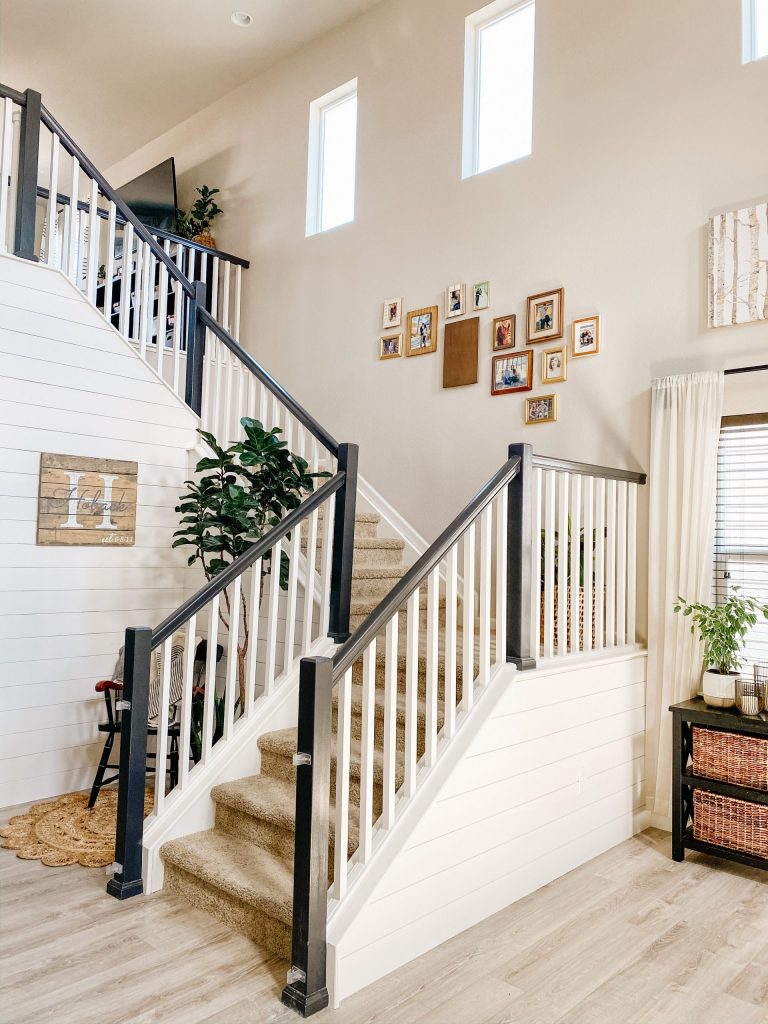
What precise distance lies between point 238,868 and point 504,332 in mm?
3447

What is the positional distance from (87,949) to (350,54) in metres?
6.31

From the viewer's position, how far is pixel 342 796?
242cm

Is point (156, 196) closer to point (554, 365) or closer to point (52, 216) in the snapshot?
point (52, 216)

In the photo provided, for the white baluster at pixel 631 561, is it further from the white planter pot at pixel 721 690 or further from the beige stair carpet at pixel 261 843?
the beige stair carpet at pixel 261 843

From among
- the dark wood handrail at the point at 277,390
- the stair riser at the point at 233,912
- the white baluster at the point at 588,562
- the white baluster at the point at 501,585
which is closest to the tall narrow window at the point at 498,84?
the dark wood handrail at the point at 277,390

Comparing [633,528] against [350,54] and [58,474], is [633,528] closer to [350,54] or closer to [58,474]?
[58,474]

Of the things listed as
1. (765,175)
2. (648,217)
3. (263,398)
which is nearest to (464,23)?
(648,217)

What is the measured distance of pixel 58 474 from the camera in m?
4.32

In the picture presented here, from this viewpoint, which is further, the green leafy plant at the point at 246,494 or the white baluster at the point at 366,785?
the green leafy plant at the point at 246,494

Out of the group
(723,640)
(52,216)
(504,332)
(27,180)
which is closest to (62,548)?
(52,216)

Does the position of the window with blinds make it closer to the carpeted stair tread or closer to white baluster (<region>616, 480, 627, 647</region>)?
white baluster (<region>616, 480, 627, 647</region>)

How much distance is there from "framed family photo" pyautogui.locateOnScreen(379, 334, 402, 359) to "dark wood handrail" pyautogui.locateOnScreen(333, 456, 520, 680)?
8.59 ft

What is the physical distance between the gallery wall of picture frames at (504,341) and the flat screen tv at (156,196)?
303 cm

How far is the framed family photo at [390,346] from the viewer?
5602 millimetres
